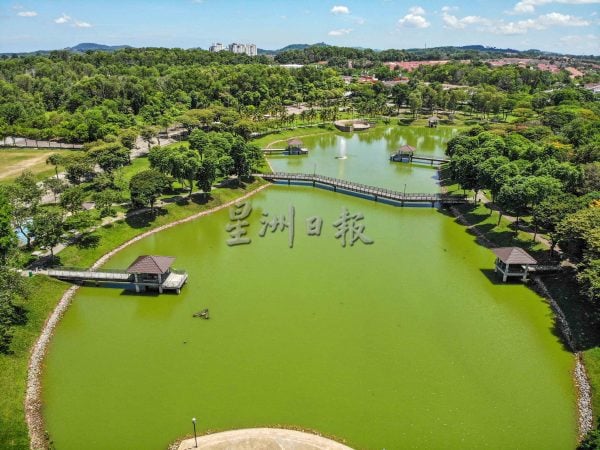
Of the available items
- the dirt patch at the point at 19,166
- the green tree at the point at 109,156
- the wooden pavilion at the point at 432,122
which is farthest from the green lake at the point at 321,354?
the wooden pavilion at the point at 432,122

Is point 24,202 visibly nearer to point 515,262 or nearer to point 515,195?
point 515,262

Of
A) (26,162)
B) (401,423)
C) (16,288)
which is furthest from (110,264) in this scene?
(26,162)

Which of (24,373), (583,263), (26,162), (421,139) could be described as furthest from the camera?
(421,139)

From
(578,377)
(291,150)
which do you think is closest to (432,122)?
(291,150)

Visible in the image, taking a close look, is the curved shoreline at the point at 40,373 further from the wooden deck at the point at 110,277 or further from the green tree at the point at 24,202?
the green tree at the point at 24,202

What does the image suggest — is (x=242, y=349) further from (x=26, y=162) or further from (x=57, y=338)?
(x=26, y=162)

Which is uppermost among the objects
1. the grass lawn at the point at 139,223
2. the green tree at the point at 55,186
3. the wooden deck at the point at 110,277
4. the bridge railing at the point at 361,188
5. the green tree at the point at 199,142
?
the green tree at the point at 199,142

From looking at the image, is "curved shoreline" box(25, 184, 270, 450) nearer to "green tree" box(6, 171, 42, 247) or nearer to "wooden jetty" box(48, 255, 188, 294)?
"wooden jetty" box(48, 255, 188, 294)
